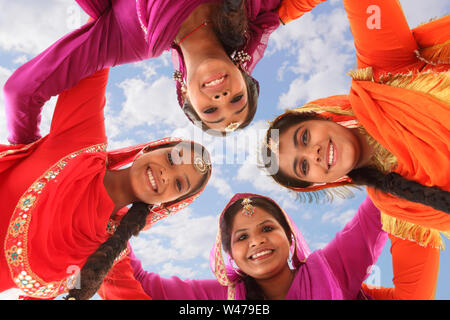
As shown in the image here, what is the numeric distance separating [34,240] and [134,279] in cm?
65

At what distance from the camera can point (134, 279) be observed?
2.12 metres

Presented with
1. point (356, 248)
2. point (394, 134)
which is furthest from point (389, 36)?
point (356, 248)

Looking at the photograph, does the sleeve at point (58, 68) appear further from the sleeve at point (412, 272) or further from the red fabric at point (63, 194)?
the sleeve at point (412, 272)

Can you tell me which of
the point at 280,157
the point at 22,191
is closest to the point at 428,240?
the point at 280,157

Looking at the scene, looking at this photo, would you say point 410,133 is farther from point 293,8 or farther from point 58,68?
point 58,68

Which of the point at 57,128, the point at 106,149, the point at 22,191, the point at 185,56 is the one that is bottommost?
the point at 22,191

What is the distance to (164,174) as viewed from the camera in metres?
2.17

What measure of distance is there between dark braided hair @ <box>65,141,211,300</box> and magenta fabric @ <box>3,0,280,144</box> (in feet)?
2.36

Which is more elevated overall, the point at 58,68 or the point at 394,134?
the point at 58,68

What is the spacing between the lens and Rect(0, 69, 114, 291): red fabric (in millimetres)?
1730

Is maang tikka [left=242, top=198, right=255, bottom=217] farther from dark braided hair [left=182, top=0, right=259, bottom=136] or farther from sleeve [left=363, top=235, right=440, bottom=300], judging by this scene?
sleeve [left=363, top=235, right=440, bottom=300]

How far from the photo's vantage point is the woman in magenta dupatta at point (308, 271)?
1.91m

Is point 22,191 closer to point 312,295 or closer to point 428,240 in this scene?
point 312,295

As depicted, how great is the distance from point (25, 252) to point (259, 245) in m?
1.22
